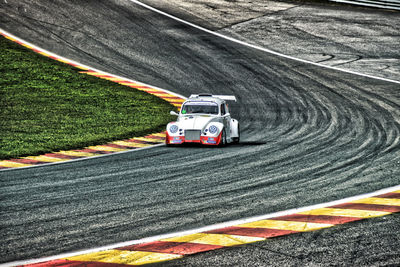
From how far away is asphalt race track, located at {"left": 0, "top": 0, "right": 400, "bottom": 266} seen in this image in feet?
26.6

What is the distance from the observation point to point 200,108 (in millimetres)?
17891

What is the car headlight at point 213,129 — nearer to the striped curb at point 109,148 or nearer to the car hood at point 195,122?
the car hood at point 195,122

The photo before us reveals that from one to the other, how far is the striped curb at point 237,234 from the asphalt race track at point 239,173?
0.28 meters

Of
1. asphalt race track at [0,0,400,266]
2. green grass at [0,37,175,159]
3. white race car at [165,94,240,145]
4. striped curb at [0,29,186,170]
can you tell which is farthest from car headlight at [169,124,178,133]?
green grass at [0,37,175,159]

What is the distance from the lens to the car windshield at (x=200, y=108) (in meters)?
17.8

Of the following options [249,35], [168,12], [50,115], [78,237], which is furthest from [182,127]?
[168,12]

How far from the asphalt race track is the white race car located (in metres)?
0.55

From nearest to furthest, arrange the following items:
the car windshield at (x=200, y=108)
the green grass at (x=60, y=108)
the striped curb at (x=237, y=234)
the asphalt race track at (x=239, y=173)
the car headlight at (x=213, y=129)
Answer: the striped curb at (x=237, y=234) < the asphalt race track at (x=239, y=173) < the car headlight at (x=213, y=129) < the green grass at (x=60, y=108) < the car windshield at (x=200, y=108)

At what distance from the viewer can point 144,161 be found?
47.4 ft

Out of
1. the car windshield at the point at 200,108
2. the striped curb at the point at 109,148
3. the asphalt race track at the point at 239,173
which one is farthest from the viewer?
the car windshield at the point at 200,108

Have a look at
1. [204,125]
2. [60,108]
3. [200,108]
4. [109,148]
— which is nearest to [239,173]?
[204,125]

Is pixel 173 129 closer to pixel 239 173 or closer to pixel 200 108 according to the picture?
pixel 200 108

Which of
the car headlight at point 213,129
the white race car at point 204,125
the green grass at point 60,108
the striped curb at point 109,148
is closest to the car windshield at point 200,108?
the white race car at point 204,125

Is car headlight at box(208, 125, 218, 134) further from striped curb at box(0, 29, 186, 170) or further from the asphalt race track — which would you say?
striped curb at box(0, 29, 186, 170)
